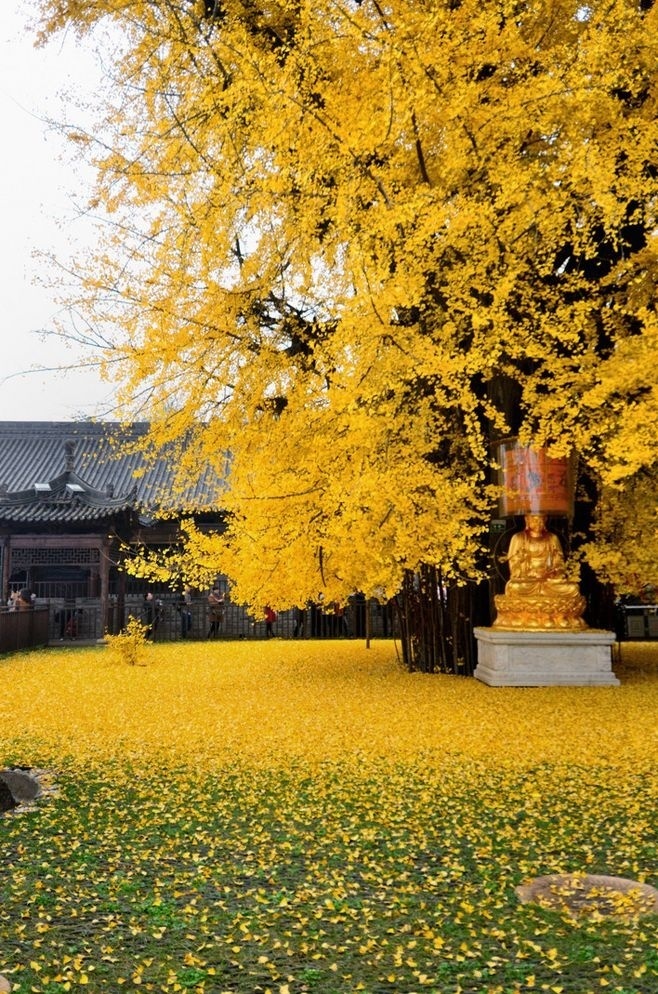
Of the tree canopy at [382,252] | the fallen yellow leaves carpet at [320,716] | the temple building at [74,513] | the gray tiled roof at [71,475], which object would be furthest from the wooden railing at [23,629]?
the tree canopy at [382,252]

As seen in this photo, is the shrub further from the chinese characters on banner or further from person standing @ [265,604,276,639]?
the chinese characters on banner

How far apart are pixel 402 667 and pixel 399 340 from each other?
573 cm

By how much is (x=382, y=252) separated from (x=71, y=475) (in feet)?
49.7

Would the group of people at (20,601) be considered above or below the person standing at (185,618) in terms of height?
above

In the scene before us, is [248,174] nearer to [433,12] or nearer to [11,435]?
[433,12]

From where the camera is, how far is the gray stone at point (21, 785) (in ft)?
17.4

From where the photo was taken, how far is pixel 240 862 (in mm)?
3938

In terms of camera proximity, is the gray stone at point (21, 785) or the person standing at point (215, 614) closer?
the gray stone at point (21, 785)

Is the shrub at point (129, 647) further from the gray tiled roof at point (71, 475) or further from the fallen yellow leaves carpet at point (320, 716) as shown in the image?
the gray tiled roof at point (71, 475)

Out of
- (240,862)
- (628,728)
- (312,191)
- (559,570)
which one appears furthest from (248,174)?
(240,862)

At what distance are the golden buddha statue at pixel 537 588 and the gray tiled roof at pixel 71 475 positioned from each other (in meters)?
11.4

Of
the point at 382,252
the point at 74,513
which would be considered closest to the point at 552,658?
the point at 382,252

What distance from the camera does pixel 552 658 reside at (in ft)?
32.8

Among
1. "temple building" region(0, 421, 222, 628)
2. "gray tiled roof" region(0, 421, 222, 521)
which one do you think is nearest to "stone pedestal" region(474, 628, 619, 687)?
"temple building" region(0, 421, 222, 628)
